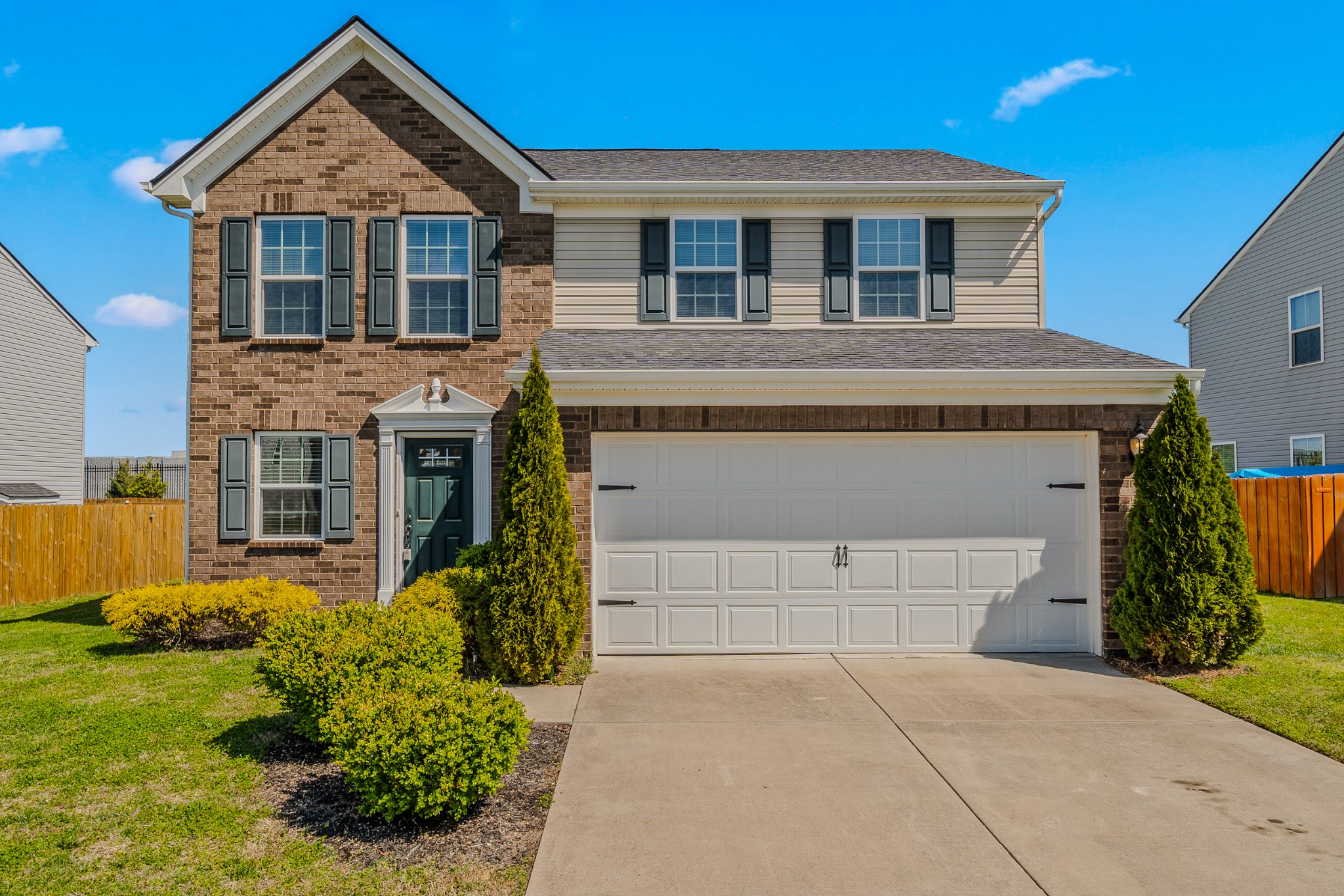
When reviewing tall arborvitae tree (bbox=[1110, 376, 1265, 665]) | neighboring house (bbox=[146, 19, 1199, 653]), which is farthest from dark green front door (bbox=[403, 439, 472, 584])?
tall arborvitae tree (bbox=[1110, 376, 1265, 665])

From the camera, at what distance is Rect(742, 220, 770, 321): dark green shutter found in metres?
10.8

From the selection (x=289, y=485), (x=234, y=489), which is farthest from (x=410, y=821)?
(x=234, y=489)

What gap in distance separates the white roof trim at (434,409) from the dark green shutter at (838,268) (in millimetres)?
4885

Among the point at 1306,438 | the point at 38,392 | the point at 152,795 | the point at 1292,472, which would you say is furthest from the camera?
the point at 38,392

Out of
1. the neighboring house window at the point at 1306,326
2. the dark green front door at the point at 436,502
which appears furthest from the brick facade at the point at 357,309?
the neighboring house window at the point at 1306,326

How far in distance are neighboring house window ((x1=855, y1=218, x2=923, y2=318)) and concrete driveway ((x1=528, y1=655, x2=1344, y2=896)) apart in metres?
5.41

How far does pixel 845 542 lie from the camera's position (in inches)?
344

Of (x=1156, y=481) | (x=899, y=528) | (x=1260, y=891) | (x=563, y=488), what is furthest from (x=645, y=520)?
(x=1260, y=891)

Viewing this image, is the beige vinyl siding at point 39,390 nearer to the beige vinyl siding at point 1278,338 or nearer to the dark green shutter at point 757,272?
the dark green shutter at point 757,272

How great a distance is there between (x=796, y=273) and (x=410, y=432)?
5761 mm

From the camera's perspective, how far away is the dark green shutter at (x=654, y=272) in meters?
10.7

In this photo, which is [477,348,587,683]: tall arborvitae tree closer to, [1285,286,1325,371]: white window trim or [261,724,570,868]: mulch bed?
[261,724,570,868]: mulch bed

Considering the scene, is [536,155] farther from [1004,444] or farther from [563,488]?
[1004,444]

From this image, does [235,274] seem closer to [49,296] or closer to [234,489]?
[234,489]
